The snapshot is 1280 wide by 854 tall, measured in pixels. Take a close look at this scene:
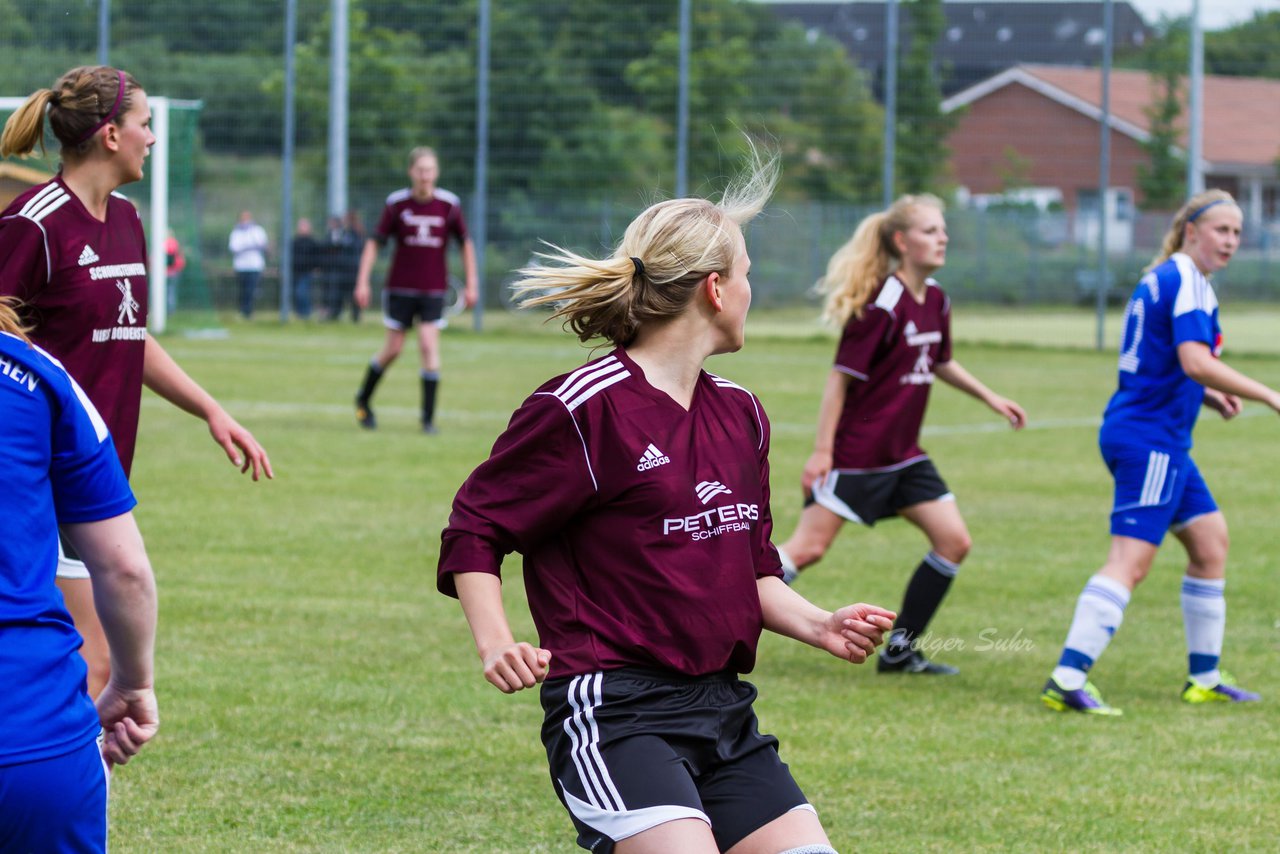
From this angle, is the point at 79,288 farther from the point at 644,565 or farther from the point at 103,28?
the point at 103,28

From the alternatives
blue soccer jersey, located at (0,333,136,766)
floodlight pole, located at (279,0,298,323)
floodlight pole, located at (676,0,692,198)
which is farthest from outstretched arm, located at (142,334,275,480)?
floodlight pole, located at (279,0,298,323)

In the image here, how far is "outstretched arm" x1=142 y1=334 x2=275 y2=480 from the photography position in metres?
4.74

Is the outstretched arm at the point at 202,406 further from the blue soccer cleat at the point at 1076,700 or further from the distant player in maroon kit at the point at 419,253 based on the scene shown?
the distant player in maroon kit at the point at 419,253

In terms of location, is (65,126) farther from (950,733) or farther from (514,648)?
(950,733)

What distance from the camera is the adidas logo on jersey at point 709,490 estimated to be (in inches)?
135

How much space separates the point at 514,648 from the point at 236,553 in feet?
20.4

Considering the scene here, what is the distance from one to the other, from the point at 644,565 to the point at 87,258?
6.90ft

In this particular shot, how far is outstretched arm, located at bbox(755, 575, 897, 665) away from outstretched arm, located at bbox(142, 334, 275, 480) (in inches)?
65.5

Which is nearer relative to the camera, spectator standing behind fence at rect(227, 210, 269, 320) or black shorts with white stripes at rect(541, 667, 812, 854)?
black shorts with white stripes at rect(541, 667, 812, 854)

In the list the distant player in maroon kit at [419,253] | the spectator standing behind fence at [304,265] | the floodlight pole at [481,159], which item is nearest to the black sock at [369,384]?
the distant player in maroon kit at [419,253]

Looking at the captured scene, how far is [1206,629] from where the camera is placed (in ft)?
21.5

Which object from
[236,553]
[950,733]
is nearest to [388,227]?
[236,553]

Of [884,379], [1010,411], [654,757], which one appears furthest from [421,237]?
[654,757]

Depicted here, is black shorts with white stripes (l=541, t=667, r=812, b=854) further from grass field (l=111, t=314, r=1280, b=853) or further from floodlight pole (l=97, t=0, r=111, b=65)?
floodlight pole (l=97, t=0, r=111, b=65)
